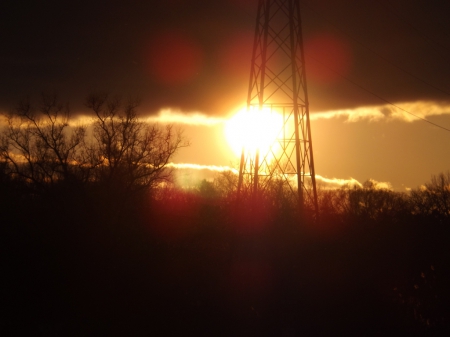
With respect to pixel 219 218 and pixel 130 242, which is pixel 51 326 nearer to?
pixel 130 242

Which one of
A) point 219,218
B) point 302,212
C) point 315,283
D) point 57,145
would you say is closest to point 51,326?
point 315,283

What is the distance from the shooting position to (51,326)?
15375 millimetres

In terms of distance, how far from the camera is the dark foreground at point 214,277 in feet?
50.6

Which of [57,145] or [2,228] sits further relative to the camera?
[57,145]

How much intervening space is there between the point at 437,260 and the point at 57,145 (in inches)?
1001

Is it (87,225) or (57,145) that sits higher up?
(57,145)

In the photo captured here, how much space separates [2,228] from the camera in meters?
18.9

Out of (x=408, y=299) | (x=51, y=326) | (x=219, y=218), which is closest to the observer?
(x=51, y=326)

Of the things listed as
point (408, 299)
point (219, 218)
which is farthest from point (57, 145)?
point (408, 299)

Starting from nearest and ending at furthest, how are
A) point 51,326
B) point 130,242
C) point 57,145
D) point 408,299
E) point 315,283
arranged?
point 51,326
point 408,299
point 315,283
point 130,242
point 57,145

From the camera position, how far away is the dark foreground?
50.6 ft

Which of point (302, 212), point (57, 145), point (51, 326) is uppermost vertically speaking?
point (57, 145)

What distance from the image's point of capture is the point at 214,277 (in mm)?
18375

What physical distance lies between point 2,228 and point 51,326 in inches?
201
